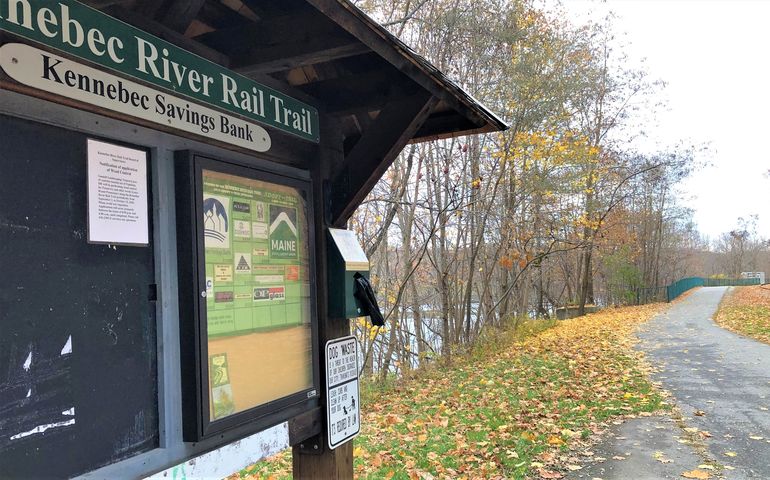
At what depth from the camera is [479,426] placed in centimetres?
725

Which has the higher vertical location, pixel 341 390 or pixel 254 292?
pixel 254 292

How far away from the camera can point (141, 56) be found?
7.99 feet

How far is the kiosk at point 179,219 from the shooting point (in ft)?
6.68

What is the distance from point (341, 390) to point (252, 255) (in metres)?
1.17

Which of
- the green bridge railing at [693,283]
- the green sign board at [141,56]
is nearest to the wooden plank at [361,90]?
the green sign board at [141,56]

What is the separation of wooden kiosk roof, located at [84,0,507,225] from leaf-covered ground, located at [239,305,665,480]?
3306mm

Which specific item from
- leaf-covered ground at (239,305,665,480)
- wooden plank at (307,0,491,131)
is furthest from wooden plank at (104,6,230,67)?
leaf-covered ground at (239,305,665,480)

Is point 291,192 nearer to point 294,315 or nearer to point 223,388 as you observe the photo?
point 294,315

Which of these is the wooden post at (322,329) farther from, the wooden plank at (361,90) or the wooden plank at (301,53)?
the wooden plank at (301,53)

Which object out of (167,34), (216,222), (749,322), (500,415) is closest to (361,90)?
(167,34)

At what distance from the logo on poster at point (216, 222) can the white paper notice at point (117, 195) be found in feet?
0.96

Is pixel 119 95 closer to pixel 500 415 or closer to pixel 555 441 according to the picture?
pixel 555 441

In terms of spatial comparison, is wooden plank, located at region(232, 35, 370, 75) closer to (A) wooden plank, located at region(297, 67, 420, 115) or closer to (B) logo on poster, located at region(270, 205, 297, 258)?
(A) wooden plank, located at region(297, 67, 420, 115)

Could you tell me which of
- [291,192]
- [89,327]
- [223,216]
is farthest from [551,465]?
[89,327]
